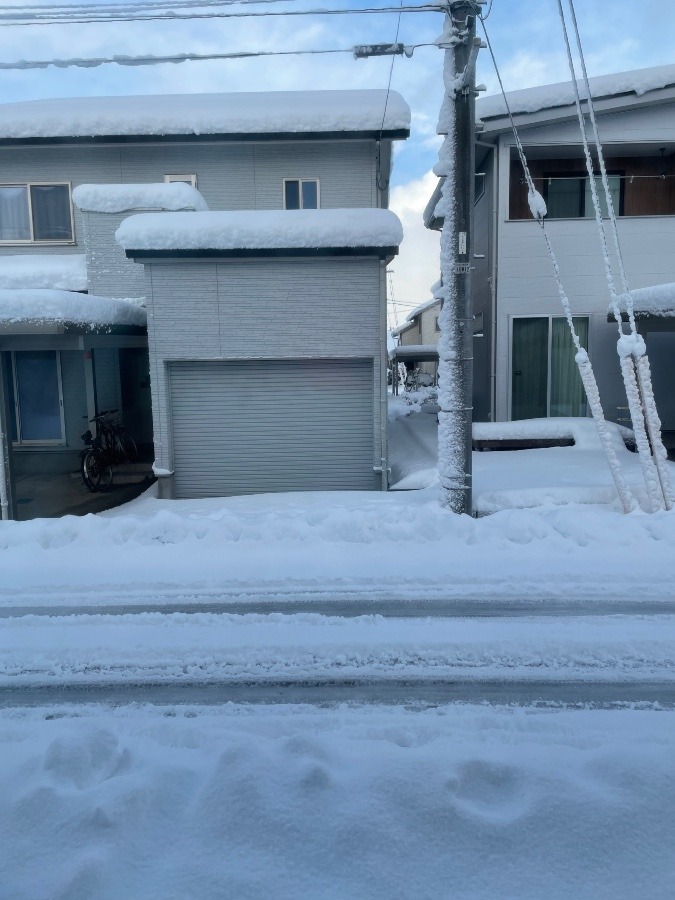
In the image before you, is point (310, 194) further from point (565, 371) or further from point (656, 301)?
point (656, 301)

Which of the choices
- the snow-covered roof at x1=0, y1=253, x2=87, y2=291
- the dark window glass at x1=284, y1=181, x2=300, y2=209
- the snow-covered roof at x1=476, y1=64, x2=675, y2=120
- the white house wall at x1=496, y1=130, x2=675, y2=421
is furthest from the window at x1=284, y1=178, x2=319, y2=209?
the snow-covered roof at x1=0, y1=253, x2=87, y2=291

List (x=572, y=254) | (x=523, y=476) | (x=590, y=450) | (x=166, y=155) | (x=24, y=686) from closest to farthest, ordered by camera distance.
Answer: (x=24, y=686) < (x=523, y=476) < (x=590, y=450) < (x=572, y=254) < (x=166, y=155)

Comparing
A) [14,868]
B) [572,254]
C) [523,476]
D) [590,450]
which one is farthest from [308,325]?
[14,868]

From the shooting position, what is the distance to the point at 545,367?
14039mm

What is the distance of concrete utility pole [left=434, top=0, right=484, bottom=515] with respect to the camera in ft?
24.6

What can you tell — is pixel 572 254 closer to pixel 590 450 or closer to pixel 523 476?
pixel 590 450

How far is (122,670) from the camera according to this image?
4328 mm

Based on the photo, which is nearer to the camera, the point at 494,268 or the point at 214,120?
the point at 494,268

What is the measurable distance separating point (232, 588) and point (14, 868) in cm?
336

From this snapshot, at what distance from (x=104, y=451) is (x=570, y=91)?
11.3 metres

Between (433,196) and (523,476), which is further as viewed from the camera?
(433,196)

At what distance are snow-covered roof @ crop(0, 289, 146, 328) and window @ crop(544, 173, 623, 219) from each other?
9515 mm

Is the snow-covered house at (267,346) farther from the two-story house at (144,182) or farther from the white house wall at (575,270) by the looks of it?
the white house wall at (575,270)

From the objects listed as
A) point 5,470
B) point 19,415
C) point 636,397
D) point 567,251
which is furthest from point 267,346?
point 19,415
